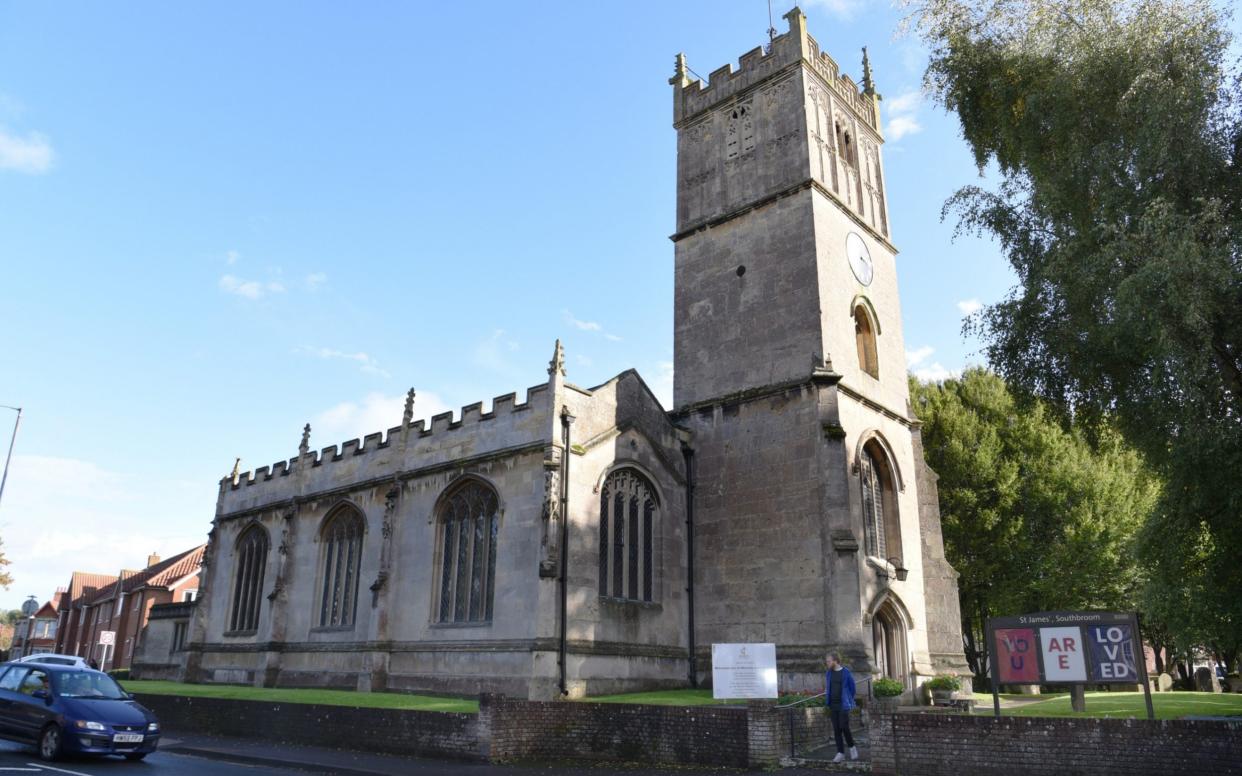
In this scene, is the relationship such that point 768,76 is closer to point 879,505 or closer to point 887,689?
point 879,505

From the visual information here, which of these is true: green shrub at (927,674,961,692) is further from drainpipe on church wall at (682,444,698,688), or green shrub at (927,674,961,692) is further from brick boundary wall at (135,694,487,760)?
brick boundary wall at (135,694,487,760)

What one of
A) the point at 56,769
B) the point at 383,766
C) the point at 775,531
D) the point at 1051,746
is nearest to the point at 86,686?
the point at 56,769

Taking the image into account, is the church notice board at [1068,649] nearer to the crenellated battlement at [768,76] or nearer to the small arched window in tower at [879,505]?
the small arched window in tower at [879,505]

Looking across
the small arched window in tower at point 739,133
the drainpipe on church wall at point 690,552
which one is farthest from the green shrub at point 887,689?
the small arched window in tower at point 739,133

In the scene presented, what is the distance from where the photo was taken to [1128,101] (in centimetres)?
1476

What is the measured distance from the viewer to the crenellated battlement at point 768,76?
83.3 ft

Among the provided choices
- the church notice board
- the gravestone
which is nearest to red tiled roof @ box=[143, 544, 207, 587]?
the church notice board

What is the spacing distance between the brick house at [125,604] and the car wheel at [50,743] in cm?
3444

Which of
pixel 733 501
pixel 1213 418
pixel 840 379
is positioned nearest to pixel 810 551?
pixel 733 501

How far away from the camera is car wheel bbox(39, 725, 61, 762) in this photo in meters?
13.2

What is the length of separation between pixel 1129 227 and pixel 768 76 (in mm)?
13648

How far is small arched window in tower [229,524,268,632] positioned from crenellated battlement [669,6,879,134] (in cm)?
2041

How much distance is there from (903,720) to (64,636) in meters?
71.1

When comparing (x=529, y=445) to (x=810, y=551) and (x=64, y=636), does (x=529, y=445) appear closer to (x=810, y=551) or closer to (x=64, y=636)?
(x=810, y=551)
